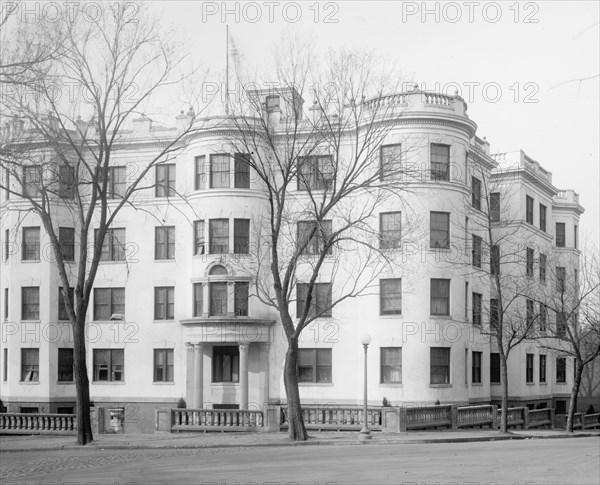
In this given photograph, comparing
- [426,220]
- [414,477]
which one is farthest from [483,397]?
[414,477]

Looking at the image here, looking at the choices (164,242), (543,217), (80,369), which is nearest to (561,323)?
(543,217)

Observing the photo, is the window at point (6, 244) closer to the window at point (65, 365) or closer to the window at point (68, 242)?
the window at point (68, 242)

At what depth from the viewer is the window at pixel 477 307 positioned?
163ft

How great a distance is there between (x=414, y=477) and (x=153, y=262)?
31732 millimetres

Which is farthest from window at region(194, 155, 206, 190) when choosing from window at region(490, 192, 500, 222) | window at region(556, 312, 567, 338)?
window at region(556, 312, 567, 338)

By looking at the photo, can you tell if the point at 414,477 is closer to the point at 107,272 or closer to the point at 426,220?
the point at 426,220

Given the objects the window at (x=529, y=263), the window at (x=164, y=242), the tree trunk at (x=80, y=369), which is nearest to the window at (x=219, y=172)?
the window at (x=164, y=242)

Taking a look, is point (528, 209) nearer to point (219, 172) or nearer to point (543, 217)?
point (543, 217)

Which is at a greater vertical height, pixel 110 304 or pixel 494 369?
pixel 110 304

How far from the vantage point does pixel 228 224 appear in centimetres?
4762

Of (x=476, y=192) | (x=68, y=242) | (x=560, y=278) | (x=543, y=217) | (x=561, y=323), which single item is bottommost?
(x=561, y=323)

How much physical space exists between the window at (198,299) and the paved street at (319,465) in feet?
55.1

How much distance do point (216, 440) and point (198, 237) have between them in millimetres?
15709

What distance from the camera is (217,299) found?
47719 mm
